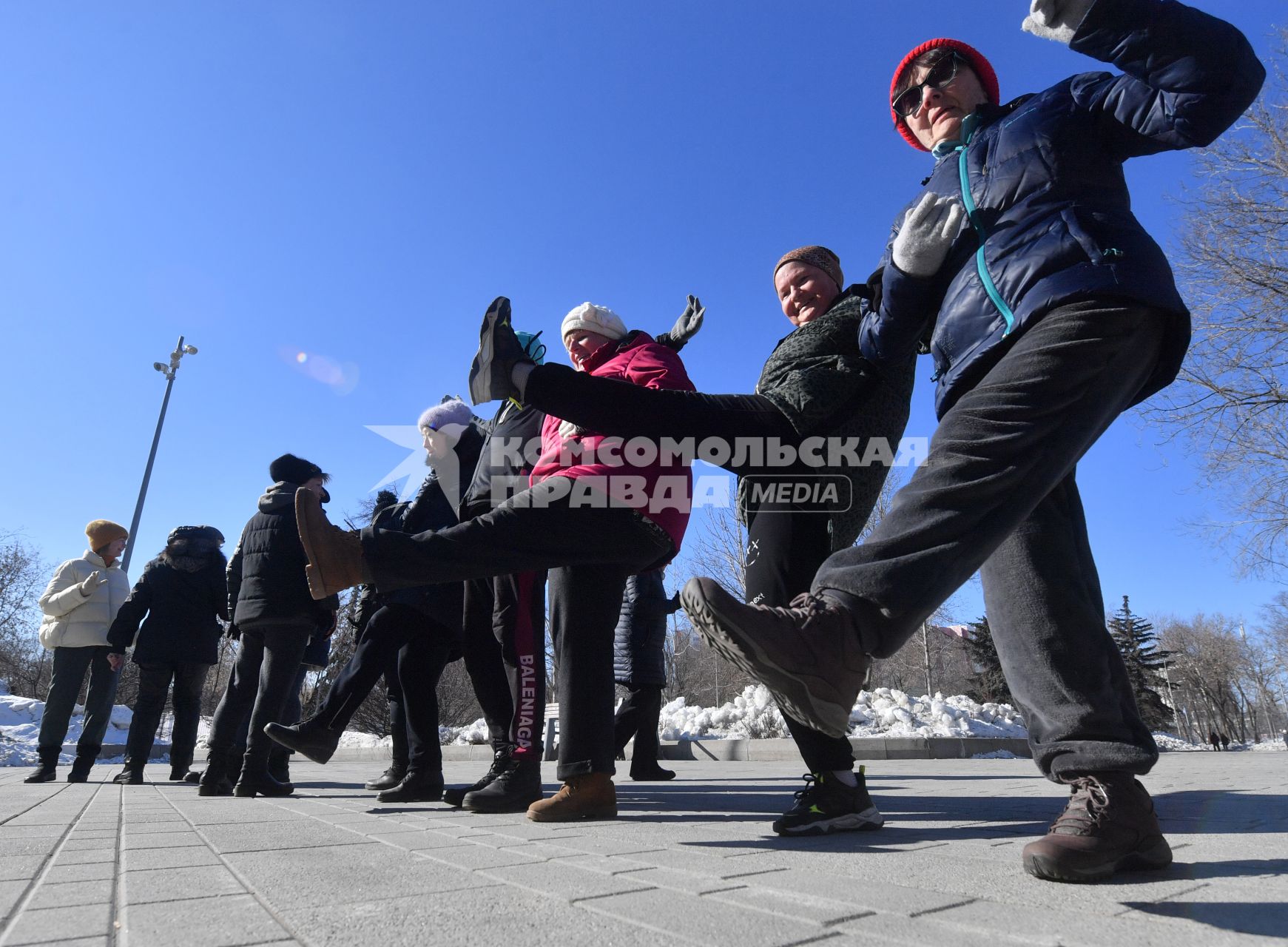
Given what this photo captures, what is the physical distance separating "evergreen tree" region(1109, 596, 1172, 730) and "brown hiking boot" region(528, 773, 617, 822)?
133ft

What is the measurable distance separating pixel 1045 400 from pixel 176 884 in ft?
6.37

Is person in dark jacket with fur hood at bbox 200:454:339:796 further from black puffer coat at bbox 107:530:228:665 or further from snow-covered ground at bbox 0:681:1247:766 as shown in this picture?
snow-covered ground at bbox 0:681:1247:766

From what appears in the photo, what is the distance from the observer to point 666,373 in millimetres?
2926

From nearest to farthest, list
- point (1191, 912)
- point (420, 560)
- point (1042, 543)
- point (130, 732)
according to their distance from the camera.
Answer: point (1191, 912), point (1042, 543), point (420, 560), point (130, 732)

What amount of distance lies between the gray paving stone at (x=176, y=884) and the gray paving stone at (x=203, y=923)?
57 millimetres

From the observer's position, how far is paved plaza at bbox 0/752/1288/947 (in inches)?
45.5

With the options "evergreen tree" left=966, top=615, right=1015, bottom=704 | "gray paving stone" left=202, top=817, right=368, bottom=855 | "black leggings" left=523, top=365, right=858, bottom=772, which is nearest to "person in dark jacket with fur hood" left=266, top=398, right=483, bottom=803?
"gray paving stone" left=202, top=817, right=368, bottom=855

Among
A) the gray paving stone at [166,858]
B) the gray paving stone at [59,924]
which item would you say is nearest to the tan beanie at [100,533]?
the gray paving stone at [166,858]

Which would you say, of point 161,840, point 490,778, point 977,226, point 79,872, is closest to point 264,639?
point 490,778

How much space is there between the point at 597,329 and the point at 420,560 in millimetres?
1542

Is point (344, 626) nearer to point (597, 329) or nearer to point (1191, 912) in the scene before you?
point (597, 329)

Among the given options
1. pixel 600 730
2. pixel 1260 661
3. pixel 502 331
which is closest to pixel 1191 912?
pixel 600 730

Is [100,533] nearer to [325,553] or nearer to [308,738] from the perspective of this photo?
[308,738]

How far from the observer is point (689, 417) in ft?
7.27
